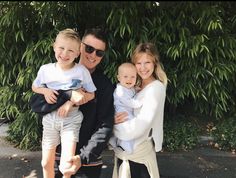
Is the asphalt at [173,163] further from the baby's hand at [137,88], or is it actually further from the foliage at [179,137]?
the baby's hand at [137,88]

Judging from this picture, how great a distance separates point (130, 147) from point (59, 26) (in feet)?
6.78

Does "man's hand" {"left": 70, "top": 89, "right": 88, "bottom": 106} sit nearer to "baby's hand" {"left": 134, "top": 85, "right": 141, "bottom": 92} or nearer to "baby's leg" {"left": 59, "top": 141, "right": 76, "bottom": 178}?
"baby's leg" {"left": 59, "top": 141, "right": 76, "bottom": 178}

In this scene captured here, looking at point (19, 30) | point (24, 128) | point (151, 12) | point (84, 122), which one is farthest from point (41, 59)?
point (84, 122)

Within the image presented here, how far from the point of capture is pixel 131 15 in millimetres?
3889

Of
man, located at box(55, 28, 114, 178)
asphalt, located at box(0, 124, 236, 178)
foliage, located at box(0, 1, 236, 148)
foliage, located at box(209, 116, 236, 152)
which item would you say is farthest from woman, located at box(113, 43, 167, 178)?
foliage, located at box(209, 116, 236, 152)

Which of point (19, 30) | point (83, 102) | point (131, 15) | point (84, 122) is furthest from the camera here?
point (19, 30)

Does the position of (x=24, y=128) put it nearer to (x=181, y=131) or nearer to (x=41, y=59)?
(x=41, y=59)

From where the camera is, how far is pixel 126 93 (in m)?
2.57

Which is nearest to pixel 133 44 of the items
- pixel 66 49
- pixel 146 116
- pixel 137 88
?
pixel 137 88

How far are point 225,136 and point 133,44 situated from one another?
171cm

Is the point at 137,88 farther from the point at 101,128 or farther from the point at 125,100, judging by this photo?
the point at 101,128

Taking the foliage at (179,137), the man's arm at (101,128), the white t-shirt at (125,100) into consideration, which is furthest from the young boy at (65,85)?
the foliage at (179,137)

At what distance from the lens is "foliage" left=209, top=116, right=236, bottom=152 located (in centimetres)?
450

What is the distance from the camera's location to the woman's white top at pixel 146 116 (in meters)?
2.52
